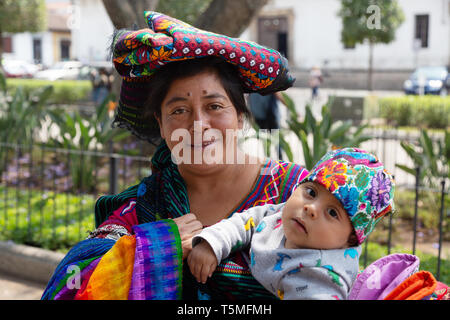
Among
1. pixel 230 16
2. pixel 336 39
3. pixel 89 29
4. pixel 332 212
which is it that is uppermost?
pixel 89 29

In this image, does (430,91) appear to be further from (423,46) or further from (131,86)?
(131,86)

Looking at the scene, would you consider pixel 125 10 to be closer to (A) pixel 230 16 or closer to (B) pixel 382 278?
(A) pixel 230 16

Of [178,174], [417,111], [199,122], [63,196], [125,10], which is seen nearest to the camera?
[199,122]

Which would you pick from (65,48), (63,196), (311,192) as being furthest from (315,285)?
(65,48)

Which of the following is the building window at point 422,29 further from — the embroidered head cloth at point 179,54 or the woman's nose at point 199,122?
the woman's nose at point 199,122

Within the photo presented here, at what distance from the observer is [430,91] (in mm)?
21500

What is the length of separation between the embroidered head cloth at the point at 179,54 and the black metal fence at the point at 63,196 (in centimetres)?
220

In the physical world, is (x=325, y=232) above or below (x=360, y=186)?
below

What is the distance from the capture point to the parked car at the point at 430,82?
21.5m

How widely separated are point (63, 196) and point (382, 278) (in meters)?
5.44

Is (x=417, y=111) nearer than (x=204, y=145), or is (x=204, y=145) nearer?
(x=204, y=145)

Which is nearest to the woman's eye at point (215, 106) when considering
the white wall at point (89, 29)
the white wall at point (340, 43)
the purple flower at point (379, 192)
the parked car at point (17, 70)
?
the purple flower at point (379, 192)

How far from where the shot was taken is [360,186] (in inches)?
56.0

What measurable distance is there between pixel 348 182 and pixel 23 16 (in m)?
23.0
